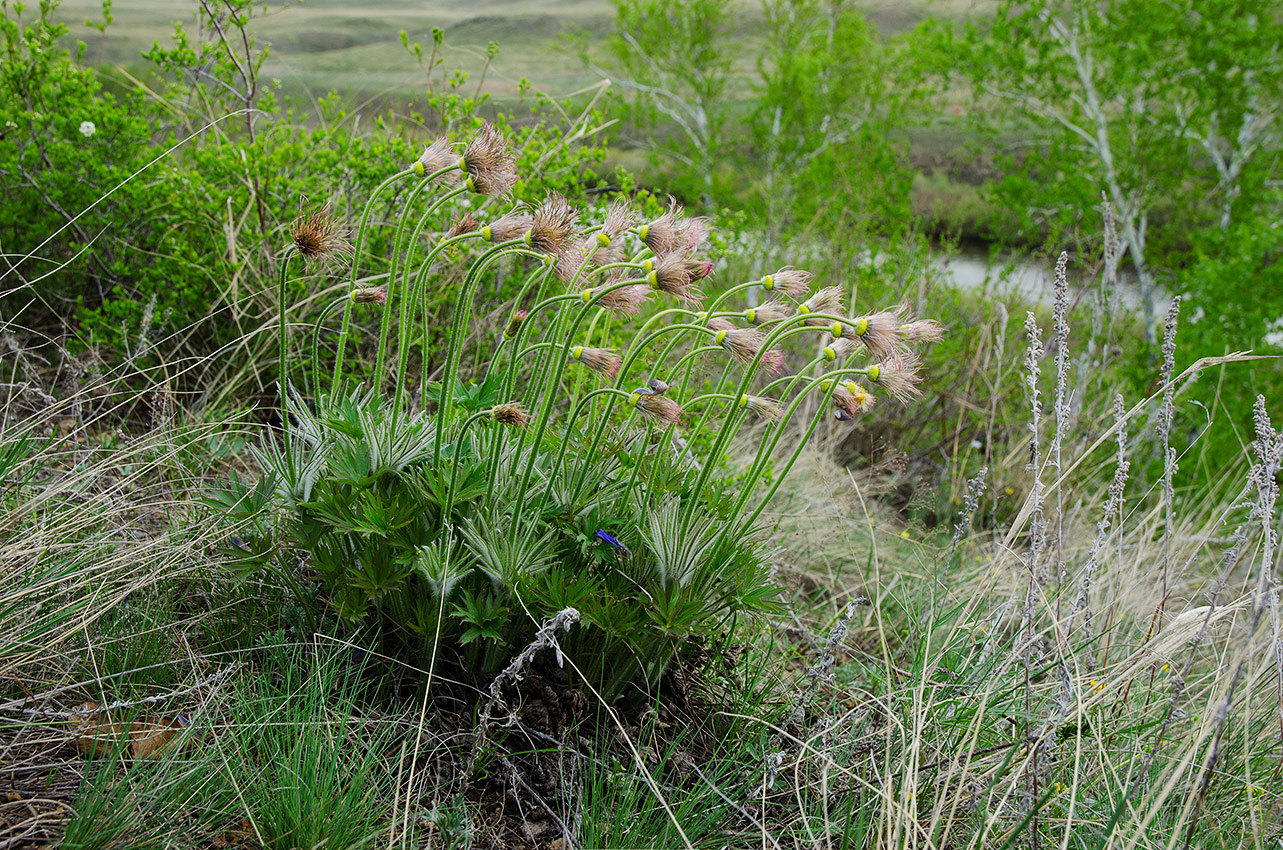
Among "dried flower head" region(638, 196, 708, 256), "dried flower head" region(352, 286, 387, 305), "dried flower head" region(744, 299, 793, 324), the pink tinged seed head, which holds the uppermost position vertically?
"dried flower head" region(638, 196, 708, 256)

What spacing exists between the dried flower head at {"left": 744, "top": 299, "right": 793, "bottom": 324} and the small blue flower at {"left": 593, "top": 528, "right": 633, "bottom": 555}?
1.73 feet

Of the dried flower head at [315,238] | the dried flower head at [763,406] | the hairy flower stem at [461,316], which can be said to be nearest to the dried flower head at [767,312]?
the dried flower head at [763,406]

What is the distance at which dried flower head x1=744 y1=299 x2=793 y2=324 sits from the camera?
158 cm

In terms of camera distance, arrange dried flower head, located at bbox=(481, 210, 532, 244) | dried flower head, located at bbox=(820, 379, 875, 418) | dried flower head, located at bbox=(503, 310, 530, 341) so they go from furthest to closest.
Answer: dried flower head, located at bbox=(503, 310, 530, 341) → dried flower head, located at bbox=(820, 379, 875, 418) → dried flower head, located at bbox=(481, 210, 532, 244)

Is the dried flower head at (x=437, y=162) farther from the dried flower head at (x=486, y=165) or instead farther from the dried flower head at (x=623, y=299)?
the dried flower head at (x=623, y=299)

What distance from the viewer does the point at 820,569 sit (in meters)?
3.50

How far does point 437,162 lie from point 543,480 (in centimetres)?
70

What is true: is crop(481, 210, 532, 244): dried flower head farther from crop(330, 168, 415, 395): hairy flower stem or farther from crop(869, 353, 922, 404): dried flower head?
crop(869, 353, 922, 404): dried flower head

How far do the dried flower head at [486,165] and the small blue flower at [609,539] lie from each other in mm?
705

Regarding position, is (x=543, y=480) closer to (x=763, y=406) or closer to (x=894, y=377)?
(x=763, y=406)

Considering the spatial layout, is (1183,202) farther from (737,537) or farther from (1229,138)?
(737,537)

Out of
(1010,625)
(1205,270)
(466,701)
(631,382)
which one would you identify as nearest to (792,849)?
(466,701)

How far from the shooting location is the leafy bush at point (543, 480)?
4.98ft

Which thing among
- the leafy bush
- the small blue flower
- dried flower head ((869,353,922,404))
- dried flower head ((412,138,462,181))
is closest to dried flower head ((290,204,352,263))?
the leafy bush
